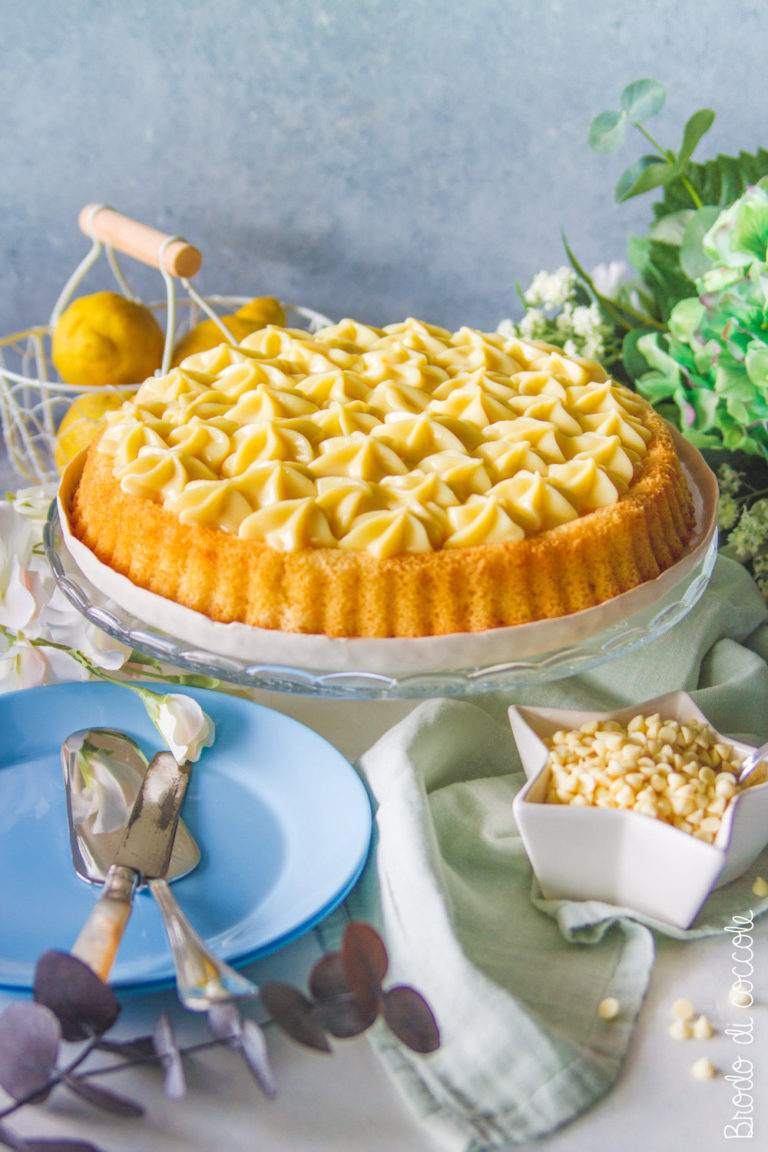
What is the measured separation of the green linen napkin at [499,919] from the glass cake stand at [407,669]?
140 mm

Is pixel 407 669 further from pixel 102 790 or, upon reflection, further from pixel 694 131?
pixel 694 131

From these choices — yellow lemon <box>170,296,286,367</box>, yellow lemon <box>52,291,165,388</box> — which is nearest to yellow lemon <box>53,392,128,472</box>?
yellow lemon <box>52,291,165,388</box>

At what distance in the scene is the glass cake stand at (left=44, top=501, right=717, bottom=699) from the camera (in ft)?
3.43

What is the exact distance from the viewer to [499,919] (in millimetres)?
1060

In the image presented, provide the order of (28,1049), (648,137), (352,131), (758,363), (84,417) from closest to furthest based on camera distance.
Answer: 1. (28,1049)
2. (758,363)
3. (648,137)
4. (84,417)
5. (352,131)

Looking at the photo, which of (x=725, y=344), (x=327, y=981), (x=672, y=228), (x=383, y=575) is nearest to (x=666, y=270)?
(x=672, y=228)

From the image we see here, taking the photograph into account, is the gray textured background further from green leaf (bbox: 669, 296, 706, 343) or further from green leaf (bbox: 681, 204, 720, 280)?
green leaf (bbox: 669, 296, 706, 343)

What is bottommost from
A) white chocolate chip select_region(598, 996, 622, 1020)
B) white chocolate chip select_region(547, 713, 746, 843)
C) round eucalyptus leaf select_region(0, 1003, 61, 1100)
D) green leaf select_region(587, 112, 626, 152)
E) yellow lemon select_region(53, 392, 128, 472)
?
yellow lemon select_region(53, 392, 128, 472)

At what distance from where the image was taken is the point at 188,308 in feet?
9.40

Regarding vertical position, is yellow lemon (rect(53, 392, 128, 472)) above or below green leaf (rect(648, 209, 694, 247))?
below

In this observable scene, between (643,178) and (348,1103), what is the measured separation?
143 centimetres

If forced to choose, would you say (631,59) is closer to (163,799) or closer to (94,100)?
(94,100)

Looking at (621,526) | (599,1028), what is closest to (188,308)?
(621,526)

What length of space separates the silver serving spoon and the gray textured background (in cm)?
187
